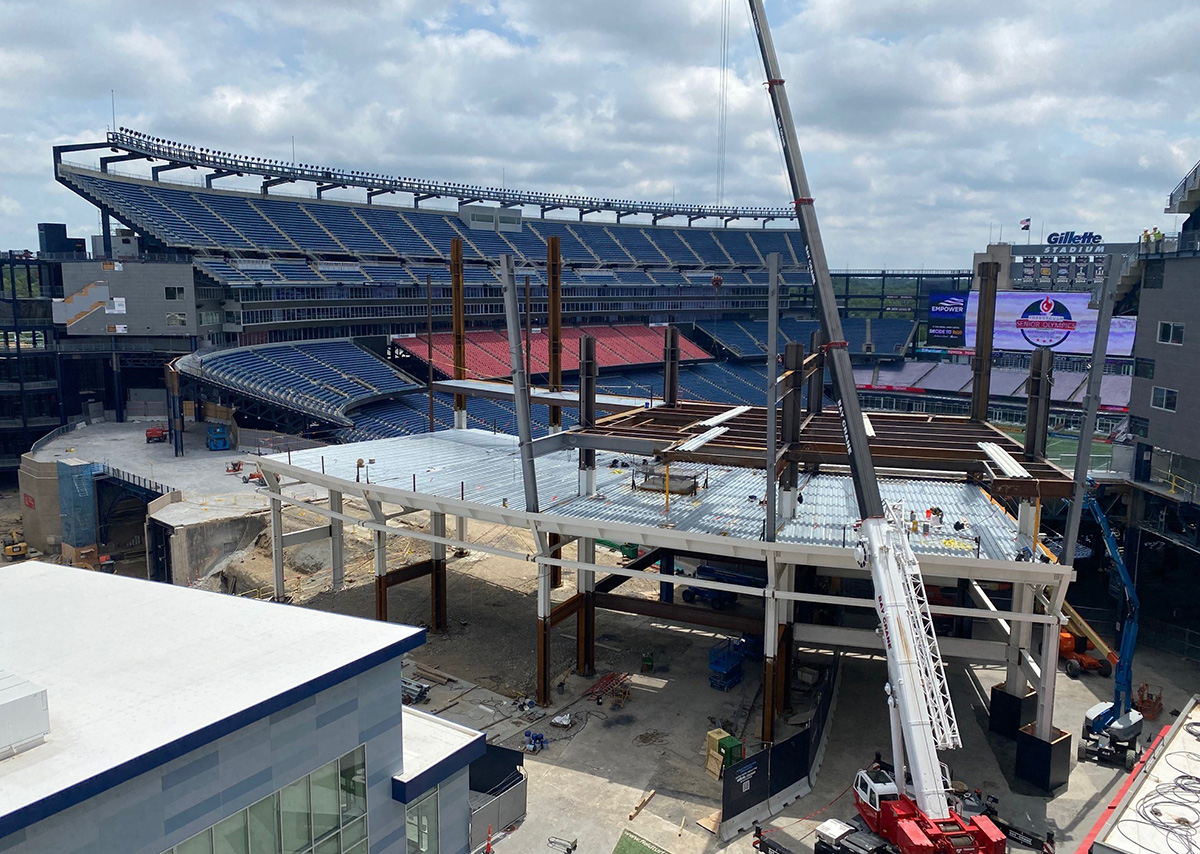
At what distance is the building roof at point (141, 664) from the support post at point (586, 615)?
15.7m

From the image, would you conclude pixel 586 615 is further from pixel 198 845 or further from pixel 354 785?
pixel 198 845

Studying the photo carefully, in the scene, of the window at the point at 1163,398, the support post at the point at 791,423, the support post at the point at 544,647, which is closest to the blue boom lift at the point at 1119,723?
the window at the point at 1163,398

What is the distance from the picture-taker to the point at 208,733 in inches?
465

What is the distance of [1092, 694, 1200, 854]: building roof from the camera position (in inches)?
627

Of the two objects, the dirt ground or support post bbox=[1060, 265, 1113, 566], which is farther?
the dirt ground

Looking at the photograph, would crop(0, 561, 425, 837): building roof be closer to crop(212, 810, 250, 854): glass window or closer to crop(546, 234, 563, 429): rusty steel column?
crop(212, 810, 250, 854): glass window

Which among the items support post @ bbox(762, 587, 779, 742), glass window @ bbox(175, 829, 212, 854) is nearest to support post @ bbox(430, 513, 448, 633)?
support post @ bbox(762, 587, 779, 742)

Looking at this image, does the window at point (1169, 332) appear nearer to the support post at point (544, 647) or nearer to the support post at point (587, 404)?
the support post at point (587, 404)

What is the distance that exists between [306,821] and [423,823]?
3.06 m

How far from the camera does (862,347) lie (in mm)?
98875

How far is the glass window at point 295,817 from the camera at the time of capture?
13.3 metres

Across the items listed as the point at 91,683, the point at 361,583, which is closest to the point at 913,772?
the point at 91,683

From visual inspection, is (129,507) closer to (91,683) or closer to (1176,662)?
(91,683)

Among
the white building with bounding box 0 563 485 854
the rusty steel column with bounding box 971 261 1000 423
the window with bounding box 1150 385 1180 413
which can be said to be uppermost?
the rusty steel column with bounding box 971 261 1000 423
